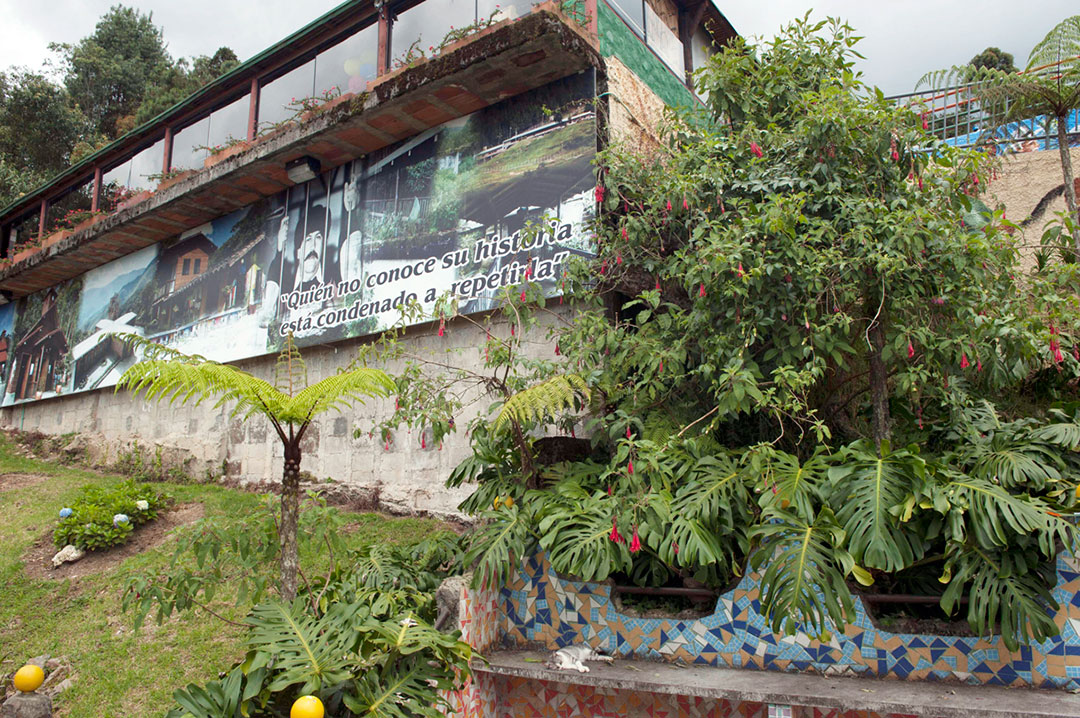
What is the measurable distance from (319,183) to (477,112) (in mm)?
2746

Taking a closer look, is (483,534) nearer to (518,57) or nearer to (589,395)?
(589,395)

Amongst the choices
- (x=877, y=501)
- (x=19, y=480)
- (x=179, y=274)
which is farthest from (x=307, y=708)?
(x=19, y=480)

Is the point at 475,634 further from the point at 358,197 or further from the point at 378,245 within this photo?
the point at 358,197

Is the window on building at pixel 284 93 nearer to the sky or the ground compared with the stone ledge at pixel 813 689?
nearer to the sky

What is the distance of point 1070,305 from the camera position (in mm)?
5109

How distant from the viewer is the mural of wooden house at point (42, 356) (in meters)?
13.8

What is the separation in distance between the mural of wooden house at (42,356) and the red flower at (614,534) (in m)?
12.9

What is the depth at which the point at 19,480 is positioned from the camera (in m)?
11.0

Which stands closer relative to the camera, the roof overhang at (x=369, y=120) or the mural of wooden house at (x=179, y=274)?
the roof overhang at (x=369, y=120)

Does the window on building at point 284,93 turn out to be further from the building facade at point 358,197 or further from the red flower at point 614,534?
→ the red flower at point 614,534

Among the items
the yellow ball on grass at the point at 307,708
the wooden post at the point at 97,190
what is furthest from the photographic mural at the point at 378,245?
the yellow ball on grass at the point at 307,708

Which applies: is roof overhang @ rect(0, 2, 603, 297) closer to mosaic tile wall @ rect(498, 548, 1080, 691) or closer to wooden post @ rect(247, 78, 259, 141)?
wooden post @ rect(247, 78, 259, 141)

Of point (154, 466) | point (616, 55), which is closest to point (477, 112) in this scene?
point (616, 55)

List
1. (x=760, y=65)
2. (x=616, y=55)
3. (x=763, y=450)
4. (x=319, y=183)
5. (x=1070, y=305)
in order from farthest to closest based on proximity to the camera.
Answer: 1. (x=319, y=183)
2. (x=616, y=55)
3. (x=760, y=65)
4. (x=1070, y=305)
5. (x=763, y=450)
